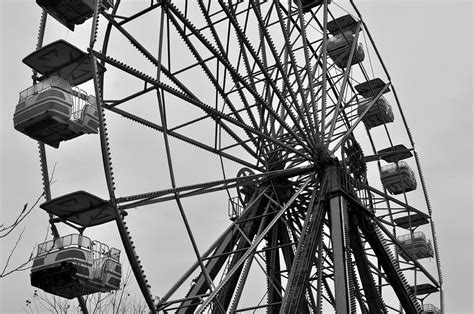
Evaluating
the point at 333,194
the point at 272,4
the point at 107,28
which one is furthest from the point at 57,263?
the point at 272,4

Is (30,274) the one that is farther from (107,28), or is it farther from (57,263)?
(107,28)

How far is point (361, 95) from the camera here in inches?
902

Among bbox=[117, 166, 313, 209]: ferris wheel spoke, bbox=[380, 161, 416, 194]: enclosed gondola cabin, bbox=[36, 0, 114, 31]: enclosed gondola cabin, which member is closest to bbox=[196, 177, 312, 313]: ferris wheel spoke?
bbox=[117, 166, 313, 209]: ferris wheel spoke

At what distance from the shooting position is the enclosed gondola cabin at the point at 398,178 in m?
23.4

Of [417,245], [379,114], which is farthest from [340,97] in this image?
[417,245]

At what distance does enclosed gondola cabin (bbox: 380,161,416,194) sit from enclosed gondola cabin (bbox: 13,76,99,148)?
44.6 ft

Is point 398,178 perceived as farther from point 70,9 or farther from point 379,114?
point 70,9

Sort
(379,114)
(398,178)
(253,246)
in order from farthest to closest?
1. (398,178)
2. (379,114)
3. (253,246)

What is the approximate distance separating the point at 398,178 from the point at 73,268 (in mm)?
14094

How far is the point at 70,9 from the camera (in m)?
12.7

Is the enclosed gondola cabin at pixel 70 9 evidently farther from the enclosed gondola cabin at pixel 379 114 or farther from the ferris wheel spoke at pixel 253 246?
the enclosed gondola cabin at pixel 379 114

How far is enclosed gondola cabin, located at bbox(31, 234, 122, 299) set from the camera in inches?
458

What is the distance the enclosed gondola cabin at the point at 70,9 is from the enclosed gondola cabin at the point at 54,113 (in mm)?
1420

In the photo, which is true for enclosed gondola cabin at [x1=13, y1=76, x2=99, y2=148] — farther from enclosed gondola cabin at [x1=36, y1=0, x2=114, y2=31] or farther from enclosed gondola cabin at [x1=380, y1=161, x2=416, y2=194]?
enclosed gondola cabin at [x1=380, y1=161, x2=416, y2=194]
